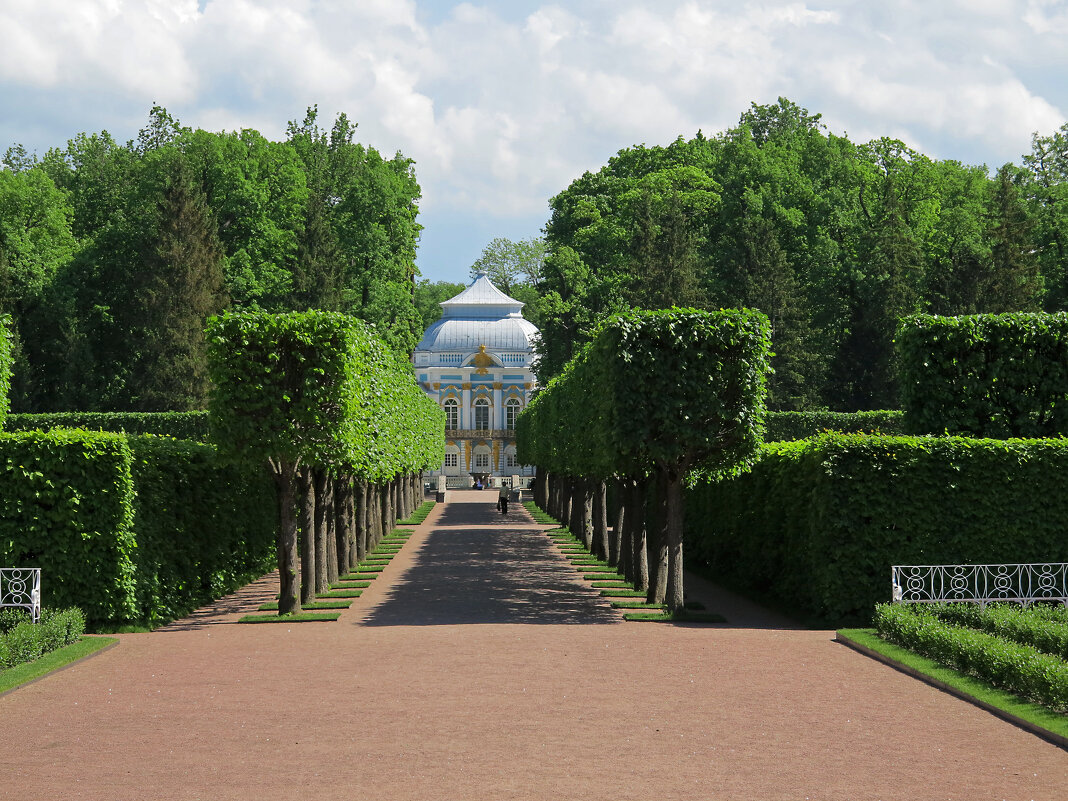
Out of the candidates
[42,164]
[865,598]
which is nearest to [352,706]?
[865,598]

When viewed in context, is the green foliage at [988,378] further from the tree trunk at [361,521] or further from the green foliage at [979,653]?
the tree trunk at [361,521]

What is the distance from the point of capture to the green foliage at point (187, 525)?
17.8m

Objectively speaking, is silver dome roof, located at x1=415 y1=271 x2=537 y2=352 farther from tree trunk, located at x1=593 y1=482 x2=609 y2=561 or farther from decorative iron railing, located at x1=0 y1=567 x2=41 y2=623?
decorative iron railing, located at x1=0 y1=567 x2=41 y2=623

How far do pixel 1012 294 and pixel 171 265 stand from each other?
4052 centimetres

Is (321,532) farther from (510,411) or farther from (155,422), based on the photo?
(510,411)

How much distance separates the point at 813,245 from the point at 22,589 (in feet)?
174

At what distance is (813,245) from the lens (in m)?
62.9

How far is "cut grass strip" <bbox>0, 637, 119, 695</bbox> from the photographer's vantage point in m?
12.6

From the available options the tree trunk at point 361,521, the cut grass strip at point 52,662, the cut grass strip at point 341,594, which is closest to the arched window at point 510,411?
the tree trunk at point 361,521

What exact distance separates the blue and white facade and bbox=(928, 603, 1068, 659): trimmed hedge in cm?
8619

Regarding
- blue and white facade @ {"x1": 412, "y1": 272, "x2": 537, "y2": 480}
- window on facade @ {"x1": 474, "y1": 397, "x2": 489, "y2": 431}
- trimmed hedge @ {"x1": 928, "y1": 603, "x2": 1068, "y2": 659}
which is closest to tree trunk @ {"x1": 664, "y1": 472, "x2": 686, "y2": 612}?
trimmed hedge @ {"x1": 928, "y1": 603, "x2": 1068, "y2": 659}

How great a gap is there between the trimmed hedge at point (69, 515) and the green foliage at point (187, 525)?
54 cm

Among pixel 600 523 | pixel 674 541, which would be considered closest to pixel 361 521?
pixel 600 523

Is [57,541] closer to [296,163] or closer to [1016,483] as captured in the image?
[1016,483]
